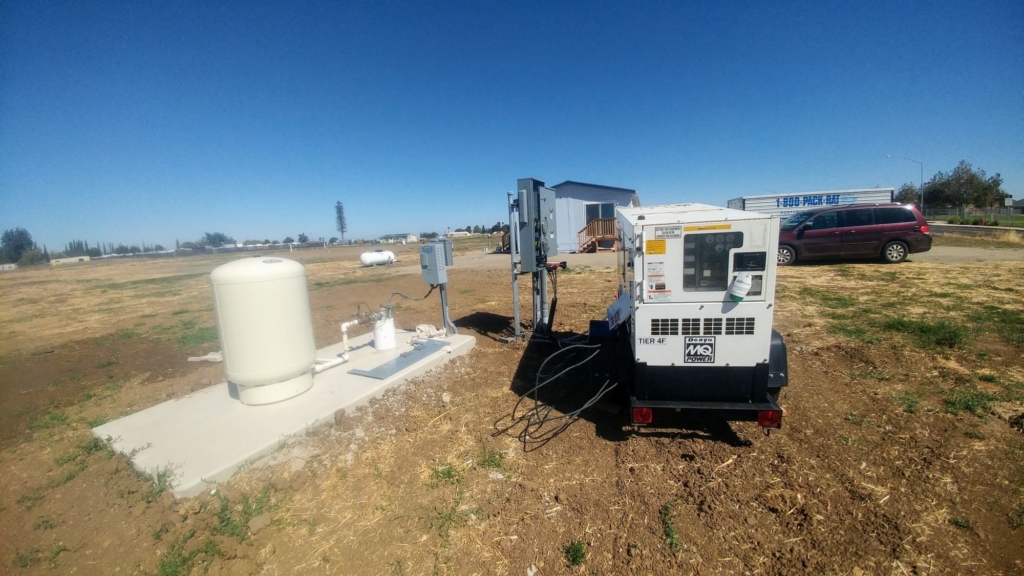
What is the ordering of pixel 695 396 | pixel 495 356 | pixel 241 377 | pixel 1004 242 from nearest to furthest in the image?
1. pixel 695 396
2. pixel 241 377
3. pixel 495 356
4. pixel 1004 242

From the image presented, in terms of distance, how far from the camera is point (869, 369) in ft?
15.7

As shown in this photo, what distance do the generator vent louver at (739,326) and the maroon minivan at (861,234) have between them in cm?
1256

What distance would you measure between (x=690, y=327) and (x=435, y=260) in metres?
3.91

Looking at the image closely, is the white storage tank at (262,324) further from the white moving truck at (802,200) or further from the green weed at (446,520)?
the white moving truck at (802,200)

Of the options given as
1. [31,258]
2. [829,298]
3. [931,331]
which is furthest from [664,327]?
[31,258]

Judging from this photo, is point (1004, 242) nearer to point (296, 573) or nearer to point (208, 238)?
point (296, 573)

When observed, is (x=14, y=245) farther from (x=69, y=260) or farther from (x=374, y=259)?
(x=374, y=259)

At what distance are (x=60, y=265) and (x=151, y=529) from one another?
4474 cm

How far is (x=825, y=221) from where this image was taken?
1272 cm

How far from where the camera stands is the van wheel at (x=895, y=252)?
12250 mm

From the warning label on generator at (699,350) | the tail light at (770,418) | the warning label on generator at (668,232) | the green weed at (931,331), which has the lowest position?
the green weed at (931,331)

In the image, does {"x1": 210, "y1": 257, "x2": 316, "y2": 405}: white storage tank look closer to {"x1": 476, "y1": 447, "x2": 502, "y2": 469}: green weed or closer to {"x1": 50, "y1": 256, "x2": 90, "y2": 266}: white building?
{"x1": 476, "y1": 447, "x2": 502, "y2": 469}: green weed

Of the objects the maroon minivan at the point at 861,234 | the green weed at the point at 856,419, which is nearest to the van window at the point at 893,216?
the maroon minivan at the point at 861,234

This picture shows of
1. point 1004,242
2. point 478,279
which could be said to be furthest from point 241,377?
point 1004,242
